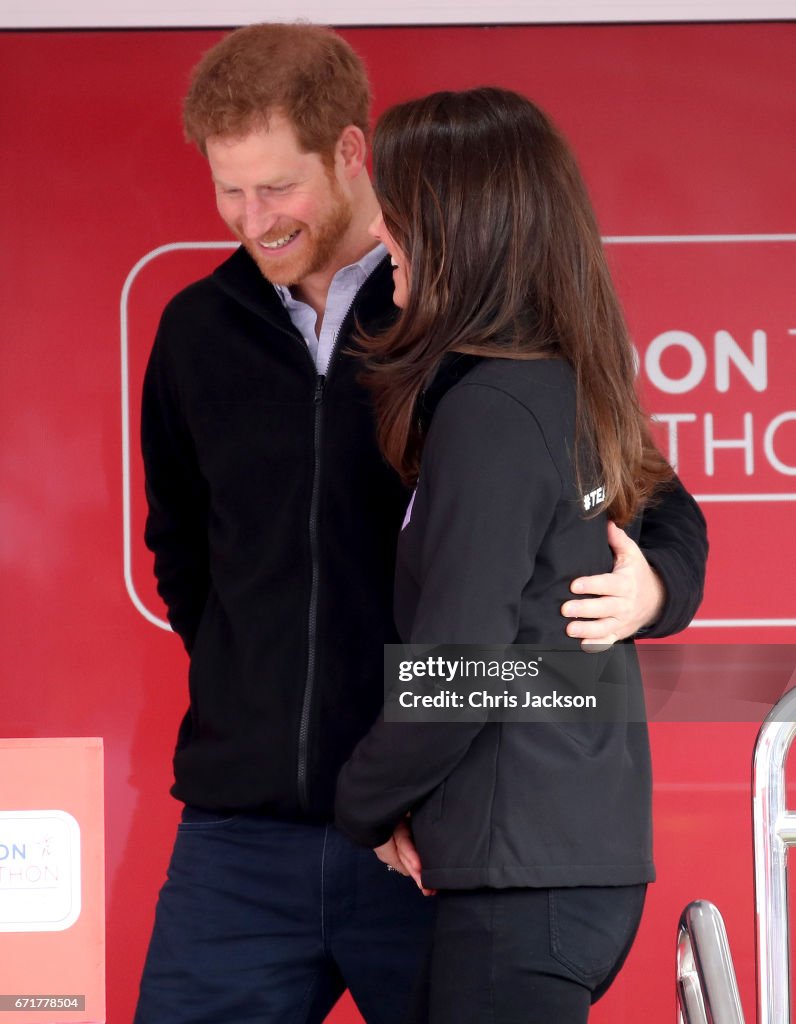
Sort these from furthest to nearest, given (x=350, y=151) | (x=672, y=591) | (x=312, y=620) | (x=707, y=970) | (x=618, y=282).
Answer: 1. (x=618, y=282)
2. (x=350, y=151)
3. (x=312, y=620)
4. (x=672, y=591)
5. (x=707, y=970)

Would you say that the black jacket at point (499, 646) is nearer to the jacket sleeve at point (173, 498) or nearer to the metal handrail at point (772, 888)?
the metal handrail at point (772, 888)

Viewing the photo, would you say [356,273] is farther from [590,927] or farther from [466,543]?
[590,927]

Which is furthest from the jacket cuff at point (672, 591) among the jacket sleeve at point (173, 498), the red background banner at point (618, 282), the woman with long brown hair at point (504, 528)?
the red background banner at point (618, 282)

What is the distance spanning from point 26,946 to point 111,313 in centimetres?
130

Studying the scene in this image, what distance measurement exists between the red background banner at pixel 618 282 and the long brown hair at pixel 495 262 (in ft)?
4.30

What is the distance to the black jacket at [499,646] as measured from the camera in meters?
1.42

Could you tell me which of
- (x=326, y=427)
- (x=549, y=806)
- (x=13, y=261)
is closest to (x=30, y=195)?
(x=13, y=261)

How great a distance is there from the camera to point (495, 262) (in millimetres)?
1534

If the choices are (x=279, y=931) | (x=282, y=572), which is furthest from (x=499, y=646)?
(x=279, y=931)

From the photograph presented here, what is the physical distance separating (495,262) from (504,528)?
313mm

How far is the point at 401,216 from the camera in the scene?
5.14 feet

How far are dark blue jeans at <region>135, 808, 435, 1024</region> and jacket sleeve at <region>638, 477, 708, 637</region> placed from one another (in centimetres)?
52

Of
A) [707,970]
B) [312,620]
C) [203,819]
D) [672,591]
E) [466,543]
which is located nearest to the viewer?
[466,543]

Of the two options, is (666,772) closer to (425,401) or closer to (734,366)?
(734,366)
